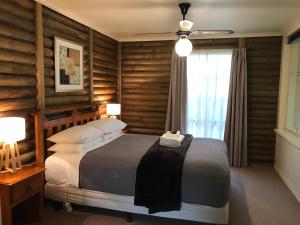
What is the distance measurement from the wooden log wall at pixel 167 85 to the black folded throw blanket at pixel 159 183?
8.91 feet

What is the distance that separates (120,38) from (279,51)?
3.17m

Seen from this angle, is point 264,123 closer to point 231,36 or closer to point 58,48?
point 231,36

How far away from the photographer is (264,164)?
191 inches

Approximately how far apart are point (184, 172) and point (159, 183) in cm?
28

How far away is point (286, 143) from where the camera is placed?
404 centimetres

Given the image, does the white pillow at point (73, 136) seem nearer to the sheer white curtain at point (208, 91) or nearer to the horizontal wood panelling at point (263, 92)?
the sheer white curtain at point (208, 91)

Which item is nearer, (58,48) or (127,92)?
(58,48)

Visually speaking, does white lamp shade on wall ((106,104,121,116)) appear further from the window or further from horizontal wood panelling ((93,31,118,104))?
the window

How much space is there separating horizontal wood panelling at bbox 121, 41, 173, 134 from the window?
225 centimetres

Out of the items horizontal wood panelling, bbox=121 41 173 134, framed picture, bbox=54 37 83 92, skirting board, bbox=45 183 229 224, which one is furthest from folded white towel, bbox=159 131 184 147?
horizontal wood panelling, bbox=121 41 173 134

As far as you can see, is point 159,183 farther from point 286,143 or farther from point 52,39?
point 286,143

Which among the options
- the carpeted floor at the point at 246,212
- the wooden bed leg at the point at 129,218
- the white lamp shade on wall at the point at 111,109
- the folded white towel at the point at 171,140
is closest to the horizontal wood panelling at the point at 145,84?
the white lamp shade on wall at the point at 111,109

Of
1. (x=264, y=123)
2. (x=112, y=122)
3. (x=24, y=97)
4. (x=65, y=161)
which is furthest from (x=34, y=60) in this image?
(x=264, y=123)

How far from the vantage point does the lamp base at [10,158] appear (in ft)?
8.05
